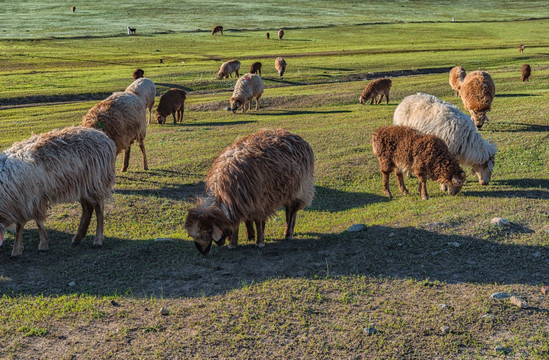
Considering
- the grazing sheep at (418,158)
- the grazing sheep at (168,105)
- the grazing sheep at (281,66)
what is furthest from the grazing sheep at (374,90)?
the grazing sheep at (418,158)

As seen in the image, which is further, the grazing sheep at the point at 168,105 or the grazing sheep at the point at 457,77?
the grazing sheep at the point at 457,77

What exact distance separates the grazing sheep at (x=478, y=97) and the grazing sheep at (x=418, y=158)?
756 centimetres

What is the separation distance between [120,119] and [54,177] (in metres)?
5.25

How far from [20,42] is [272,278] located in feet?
209

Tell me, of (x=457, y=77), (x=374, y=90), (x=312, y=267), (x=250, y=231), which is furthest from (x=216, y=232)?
(x=457, y=77)

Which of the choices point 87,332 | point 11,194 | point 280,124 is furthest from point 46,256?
point 280,124

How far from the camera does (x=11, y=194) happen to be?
9461mm

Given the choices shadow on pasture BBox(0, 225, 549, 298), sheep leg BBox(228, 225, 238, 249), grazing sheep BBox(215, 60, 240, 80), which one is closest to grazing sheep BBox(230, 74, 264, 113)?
grazing sheep BBox(215, 60, 240, 80)

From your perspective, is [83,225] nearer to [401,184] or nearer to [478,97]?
[401,184]

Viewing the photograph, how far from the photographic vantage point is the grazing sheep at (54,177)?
9.55 metres

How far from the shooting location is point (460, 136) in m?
13.4

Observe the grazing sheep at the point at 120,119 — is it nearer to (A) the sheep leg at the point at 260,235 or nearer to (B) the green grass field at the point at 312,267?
(B) the green grass field at the point at 312,267

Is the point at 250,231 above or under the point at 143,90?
under

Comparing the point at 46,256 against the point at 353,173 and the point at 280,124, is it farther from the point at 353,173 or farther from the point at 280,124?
the point at 280,124
